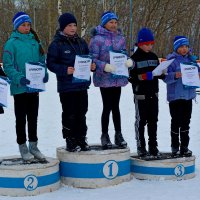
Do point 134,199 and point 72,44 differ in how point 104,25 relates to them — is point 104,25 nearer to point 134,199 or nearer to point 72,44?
point 72,44

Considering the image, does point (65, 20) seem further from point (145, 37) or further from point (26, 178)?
point (26, 178)

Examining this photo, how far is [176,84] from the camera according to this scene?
574 cm

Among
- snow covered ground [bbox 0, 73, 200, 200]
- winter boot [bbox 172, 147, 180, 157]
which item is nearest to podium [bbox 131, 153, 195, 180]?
snow covered ground [bbox 0, 73, 200, 200]

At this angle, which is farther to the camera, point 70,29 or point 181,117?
point 181,117

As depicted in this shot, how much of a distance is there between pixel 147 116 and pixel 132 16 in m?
39.7

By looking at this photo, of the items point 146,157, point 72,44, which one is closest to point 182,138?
point 146,157

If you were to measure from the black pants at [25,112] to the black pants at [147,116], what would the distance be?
4.16 ft

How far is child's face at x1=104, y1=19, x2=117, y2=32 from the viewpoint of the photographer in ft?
18.3

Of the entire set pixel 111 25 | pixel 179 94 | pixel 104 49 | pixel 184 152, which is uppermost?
pixel 111 25

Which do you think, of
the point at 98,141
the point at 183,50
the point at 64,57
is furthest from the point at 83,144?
the point at 98,141

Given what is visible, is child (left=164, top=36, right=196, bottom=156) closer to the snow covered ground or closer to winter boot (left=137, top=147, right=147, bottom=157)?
winter boot (left=137, top=147, right=147, bottom=157)

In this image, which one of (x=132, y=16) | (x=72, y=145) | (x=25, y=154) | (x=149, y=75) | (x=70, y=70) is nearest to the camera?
(x=70, y=70)

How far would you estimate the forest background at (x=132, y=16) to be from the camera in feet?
136

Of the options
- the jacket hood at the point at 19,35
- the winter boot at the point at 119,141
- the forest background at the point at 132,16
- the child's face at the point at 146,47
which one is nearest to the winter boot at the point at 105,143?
the winter boot at the point at 119,141
